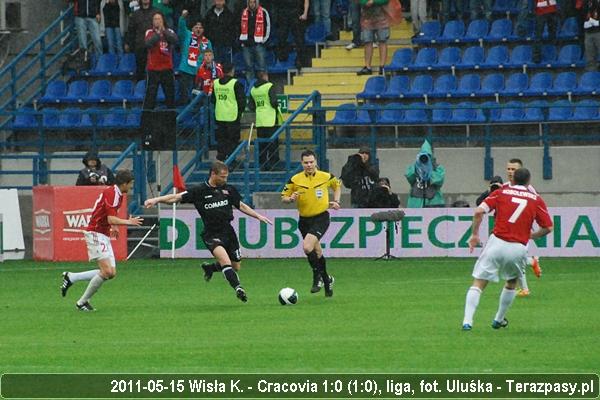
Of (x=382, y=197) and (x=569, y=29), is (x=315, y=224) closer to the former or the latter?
(x=382, y=197)

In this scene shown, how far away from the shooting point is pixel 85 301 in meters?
21.2

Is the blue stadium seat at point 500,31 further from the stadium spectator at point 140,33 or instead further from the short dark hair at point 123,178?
the short dark hair at point 123,178

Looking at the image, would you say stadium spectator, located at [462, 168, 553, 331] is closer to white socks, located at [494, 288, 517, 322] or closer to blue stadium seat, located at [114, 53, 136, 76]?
white socks, located at [494, 288, 517, 322]

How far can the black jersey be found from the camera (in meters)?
22.2

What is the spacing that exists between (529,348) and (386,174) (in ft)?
59.4

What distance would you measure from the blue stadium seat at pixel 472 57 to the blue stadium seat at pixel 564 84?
1.82m

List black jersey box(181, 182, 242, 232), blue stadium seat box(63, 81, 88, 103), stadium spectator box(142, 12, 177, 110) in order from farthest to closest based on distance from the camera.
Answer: blue stadium seat box(63, 81, 88, 103), stadium spectator box(142, 12, 177, 110), black jersey box(181, 182, 242, 232)

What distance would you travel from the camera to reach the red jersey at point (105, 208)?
69.1 ft

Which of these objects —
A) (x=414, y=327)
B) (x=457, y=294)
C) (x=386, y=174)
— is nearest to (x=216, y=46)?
(x=386, y=174)

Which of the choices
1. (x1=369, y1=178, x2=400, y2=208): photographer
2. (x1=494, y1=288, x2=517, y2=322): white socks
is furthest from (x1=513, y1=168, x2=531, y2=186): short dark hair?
(x1=369, y1=178, x2=400, y2=208): photographer

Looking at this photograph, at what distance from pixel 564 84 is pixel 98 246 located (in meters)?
15.5

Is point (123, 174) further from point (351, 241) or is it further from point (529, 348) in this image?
point (351, 241)

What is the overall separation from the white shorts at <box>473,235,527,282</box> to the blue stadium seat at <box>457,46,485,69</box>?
18.1 metres
